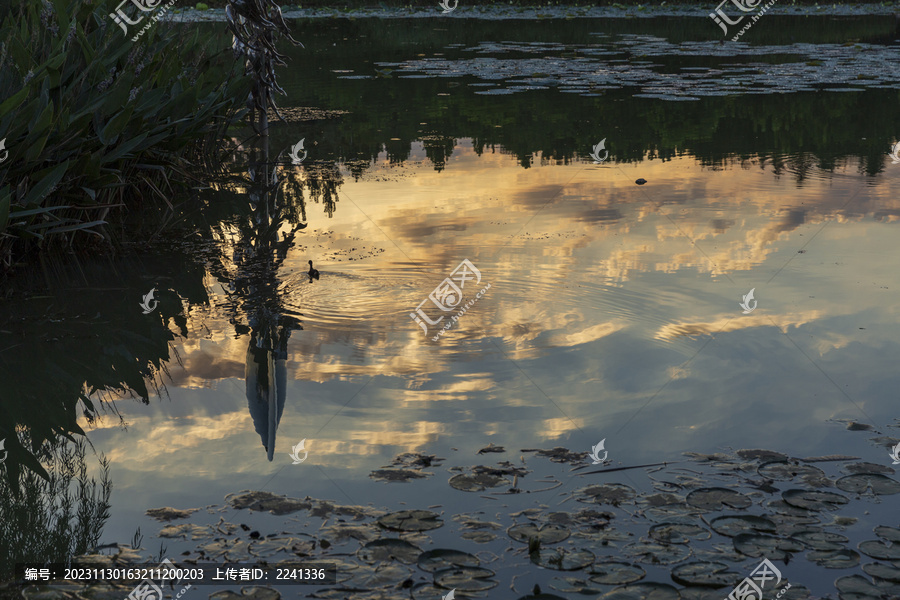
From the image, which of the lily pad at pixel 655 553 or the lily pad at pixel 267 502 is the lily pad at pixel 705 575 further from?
the lily pad at pixel 267 502

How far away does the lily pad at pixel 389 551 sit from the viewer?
348 centimetres

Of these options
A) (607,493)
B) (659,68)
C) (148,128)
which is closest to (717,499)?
(607,493)

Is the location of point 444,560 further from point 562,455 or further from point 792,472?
point 792,472

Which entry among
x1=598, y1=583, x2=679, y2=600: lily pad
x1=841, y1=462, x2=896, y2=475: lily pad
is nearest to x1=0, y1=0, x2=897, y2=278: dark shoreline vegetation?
x1=598, y1=583, x2=679, y2=600: lily pad

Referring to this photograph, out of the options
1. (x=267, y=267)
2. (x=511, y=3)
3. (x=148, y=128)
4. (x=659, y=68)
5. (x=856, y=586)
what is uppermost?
(x=511, y=3)

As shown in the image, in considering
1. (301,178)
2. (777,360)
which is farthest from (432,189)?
(777,360)

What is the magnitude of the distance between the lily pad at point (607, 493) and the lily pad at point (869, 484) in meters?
0.87

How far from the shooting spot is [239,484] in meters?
4.11

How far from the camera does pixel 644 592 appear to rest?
10.6 feet

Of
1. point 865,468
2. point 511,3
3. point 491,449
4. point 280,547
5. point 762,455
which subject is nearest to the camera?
point 280,547

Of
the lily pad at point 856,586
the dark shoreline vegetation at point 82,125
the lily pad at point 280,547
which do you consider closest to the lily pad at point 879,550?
the lily pad at point 856,586

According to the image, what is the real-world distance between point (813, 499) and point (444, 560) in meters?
1.52

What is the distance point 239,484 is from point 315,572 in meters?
0.83

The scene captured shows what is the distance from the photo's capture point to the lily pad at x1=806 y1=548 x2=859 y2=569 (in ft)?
11.2
